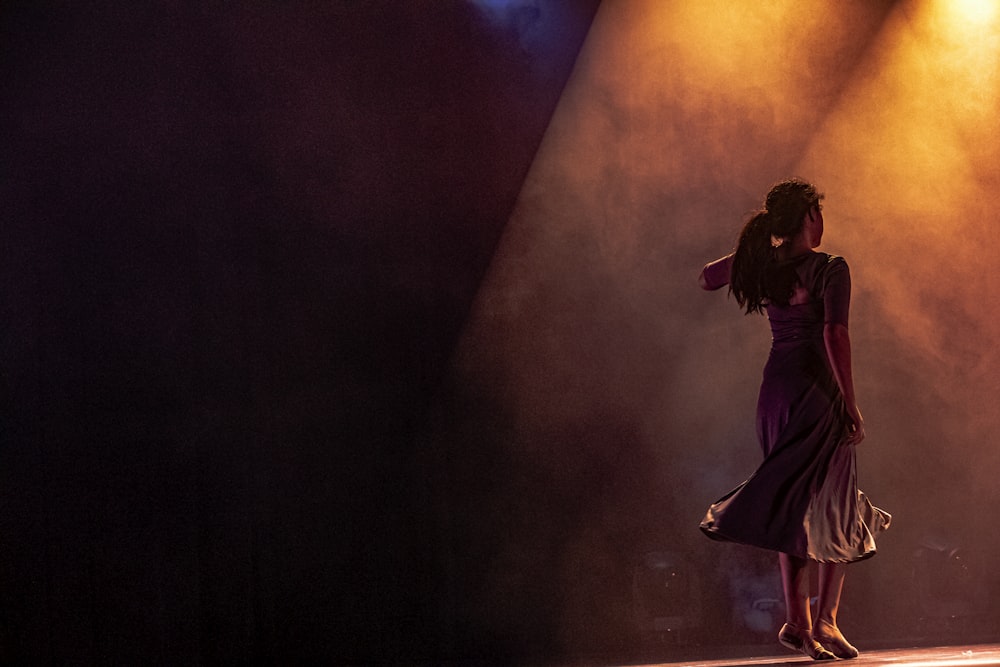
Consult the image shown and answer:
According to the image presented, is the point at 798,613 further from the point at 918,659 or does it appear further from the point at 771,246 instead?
the point at 771,246

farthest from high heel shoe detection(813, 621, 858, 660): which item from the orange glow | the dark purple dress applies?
the orange glow

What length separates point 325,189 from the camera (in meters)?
3.98

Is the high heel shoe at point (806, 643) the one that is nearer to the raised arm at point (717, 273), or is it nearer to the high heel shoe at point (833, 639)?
the high heel shoe at point (833, 639)

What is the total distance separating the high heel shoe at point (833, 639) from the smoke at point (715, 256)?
1.44 meters

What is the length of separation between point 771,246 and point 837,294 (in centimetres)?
28

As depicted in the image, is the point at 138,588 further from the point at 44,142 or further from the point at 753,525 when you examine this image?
the point at 753,525

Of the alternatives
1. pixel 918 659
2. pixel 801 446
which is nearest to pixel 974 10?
pixel 801 446

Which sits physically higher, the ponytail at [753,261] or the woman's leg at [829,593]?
the ponytail at [753,261]

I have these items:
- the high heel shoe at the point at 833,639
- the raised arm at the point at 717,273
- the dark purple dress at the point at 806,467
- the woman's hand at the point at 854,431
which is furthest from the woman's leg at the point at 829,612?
the raised arm at the point at 717,273

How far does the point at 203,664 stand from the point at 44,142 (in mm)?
2364

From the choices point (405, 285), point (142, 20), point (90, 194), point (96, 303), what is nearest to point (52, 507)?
point (96, 303)

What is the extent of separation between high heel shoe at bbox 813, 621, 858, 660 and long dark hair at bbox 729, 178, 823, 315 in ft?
3.36

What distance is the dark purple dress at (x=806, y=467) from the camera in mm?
2635

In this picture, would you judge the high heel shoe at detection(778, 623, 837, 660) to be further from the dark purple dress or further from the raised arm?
the raised arm
